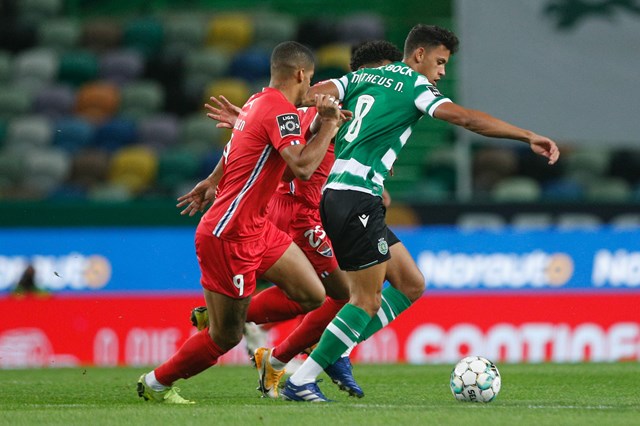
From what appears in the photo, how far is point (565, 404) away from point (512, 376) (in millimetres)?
2492

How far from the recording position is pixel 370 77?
6992 millimetres

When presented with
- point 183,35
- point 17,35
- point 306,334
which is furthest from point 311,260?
point 17,35

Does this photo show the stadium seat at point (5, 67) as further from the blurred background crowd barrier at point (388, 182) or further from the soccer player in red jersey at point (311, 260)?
the soccer player in red jersey at point (311, 260)

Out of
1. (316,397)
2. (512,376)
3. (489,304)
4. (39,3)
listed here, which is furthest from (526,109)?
(316,397)

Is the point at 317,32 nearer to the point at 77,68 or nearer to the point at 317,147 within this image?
the point at 77,68

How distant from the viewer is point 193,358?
677 cm

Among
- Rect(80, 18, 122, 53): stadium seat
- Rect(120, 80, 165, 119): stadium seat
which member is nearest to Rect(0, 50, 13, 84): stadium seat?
Rect(80, 18, 122, 53): stadium seat

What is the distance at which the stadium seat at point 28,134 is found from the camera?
15.5 meters

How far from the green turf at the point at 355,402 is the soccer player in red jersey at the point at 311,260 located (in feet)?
0.71

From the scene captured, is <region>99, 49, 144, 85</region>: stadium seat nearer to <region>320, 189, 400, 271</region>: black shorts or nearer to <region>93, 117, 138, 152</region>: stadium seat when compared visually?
<region>93, 117, 138, 152</region>: stadium seat

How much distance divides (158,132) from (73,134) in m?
1.07

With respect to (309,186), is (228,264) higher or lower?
lower

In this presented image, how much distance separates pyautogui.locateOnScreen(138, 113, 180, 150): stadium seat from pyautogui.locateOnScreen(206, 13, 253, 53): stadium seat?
5.44 ft

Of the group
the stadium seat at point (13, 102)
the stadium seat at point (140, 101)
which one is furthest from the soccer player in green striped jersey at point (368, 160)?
the stadium seat at point (13, 102)
